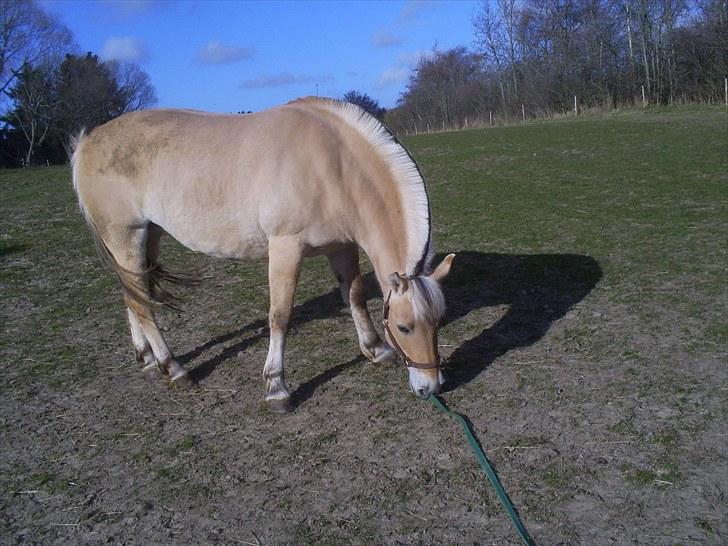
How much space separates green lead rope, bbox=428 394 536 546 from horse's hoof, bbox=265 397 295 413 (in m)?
0.93

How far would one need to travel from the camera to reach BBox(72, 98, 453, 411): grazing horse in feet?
12.5

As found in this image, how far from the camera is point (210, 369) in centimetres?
482

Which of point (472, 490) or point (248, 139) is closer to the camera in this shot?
point (472, 490)

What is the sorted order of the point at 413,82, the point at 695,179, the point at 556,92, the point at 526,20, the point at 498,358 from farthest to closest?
the point at 413,82 < the point at 526,20 < the point at 556,92 < the point at 695,179 < the point at 498,358

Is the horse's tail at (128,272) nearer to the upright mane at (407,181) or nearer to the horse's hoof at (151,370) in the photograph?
the horse's hoof at (151,370)

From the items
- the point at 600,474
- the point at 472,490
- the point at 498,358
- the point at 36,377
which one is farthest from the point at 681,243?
the point at 36,377

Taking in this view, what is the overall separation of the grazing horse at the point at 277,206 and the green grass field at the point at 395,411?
402 mm

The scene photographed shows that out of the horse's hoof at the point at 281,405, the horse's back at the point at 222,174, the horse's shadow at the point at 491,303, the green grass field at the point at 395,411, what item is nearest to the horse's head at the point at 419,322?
the green grass field at the point at 395,411

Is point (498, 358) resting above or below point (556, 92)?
below

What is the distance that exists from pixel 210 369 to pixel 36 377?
1357 mm

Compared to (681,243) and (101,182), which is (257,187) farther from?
(681,243)

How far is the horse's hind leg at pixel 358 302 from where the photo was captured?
4707 mm

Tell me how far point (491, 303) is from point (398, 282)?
238 cm

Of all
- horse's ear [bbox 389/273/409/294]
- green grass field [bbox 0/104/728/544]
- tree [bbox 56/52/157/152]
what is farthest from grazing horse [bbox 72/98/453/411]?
tree [bbox 56/52/157/152]
